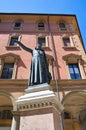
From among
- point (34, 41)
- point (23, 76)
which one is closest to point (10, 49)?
point (34, 41)

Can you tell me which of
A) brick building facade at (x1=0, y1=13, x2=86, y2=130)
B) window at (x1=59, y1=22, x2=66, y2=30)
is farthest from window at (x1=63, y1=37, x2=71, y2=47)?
window at (x1=59, y1=22, x2=66, y2=30)

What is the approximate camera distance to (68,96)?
8.41 metres

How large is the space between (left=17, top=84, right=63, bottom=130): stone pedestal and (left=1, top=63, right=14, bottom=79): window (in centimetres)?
695

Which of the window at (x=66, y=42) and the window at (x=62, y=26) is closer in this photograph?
the window at (x=66, y=42)

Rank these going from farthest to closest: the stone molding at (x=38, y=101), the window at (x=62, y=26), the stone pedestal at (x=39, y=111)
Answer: the window at (x=62, y=26)
the stone molding at (x=38, y=101)
the stone pedestal at (x=39, y=111)

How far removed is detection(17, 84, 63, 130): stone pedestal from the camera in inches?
120

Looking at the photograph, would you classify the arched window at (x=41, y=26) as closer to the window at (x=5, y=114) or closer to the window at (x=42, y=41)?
the window at (x=42, y=41)

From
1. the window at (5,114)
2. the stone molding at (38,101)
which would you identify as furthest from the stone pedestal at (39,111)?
the window at (5,114)

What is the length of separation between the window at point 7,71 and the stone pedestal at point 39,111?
6.95 metres

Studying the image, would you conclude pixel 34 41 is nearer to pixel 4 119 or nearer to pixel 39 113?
pixel 4 119

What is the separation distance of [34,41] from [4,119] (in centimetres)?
706

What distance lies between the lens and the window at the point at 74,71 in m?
10.3

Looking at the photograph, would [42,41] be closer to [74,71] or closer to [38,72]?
[74,71]

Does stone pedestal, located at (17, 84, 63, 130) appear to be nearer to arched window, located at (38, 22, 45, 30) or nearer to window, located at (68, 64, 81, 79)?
window, located at (68, 64, 81, 79)
